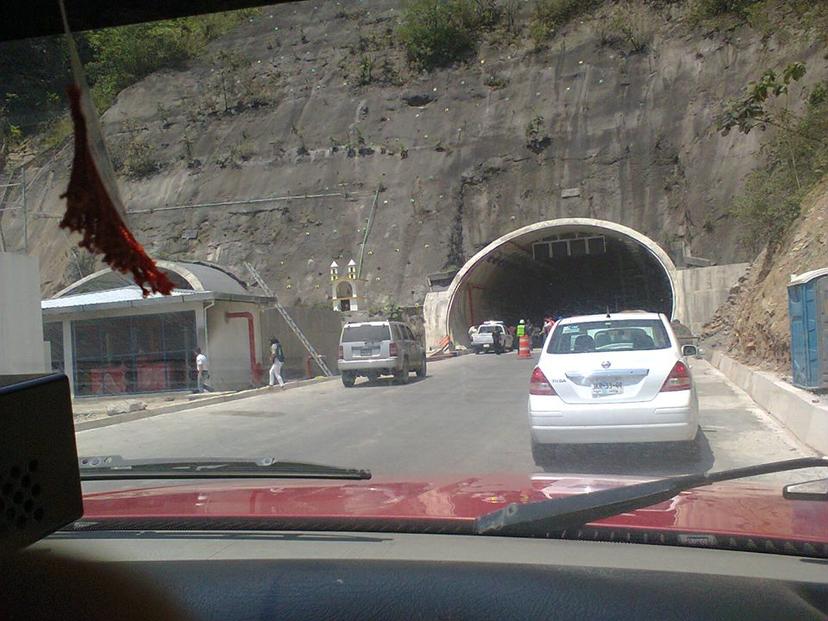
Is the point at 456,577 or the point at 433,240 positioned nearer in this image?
the point at 456,577

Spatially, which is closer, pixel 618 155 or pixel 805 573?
pixel 805 573

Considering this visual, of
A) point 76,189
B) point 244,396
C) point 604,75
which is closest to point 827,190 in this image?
point 244,396

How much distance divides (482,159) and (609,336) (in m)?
40.7

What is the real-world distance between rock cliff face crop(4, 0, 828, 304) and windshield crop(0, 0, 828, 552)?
17cm

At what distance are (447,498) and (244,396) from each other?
1699 cm

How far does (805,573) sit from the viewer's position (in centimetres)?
271

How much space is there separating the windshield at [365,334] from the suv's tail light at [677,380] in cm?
1399

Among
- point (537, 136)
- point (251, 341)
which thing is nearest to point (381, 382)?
point (251, 341)

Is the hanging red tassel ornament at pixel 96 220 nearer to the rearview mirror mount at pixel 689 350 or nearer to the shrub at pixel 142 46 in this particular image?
the shrub at pixel 142 46

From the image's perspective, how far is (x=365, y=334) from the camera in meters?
22.6

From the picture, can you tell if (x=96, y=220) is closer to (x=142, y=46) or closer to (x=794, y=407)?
(x=142, y=46)

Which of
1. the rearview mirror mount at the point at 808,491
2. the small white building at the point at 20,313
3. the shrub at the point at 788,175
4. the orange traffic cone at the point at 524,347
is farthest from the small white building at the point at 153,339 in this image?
the rearview mirror mount at the point at 808,491

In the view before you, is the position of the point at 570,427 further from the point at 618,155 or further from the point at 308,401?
the point at 618,155

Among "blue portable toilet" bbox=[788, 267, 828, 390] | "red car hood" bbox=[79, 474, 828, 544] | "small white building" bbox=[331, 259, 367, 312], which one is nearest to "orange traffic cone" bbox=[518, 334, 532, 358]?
"small white building" bbox=[331, 259, 367, 312]
